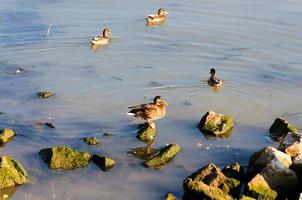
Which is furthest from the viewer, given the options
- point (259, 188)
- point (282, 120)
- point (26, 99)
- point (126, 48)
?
point (126, 48)

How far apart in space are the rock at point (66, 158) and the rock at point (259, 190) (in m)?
4.00

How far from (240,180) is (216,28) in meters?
12.6

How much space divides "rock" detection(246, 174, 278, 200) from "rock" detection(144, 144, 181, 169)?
2.50 meters

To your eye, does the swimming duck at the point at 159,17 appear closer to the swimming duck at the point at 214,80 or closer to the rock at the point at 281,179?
the swimming duck at the point at 214,80

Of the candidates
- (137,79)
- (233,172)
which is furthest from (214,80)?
(233,172)

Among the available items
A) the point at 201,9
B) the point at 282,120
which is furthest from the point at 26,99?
the point at 201,9

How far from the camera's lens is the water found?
1359cm

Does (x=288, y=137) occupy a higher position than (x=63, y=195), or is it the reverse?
(x=288, y=137)

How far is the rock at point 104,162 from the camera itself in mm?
13461

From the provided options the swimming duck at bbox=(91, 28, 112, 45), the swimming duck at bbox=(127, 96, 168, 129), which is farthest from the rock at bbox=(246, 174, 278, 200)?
the swimming duck at bbox=(91, 28, 112, 45)

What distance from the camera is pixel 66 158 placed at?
44.1 ft

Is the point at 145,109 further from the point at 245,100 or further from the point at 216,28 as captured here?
the point at 216,28

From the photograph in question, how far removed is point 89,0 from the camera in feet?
97.1

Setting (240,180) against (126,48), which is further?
(126,48)
